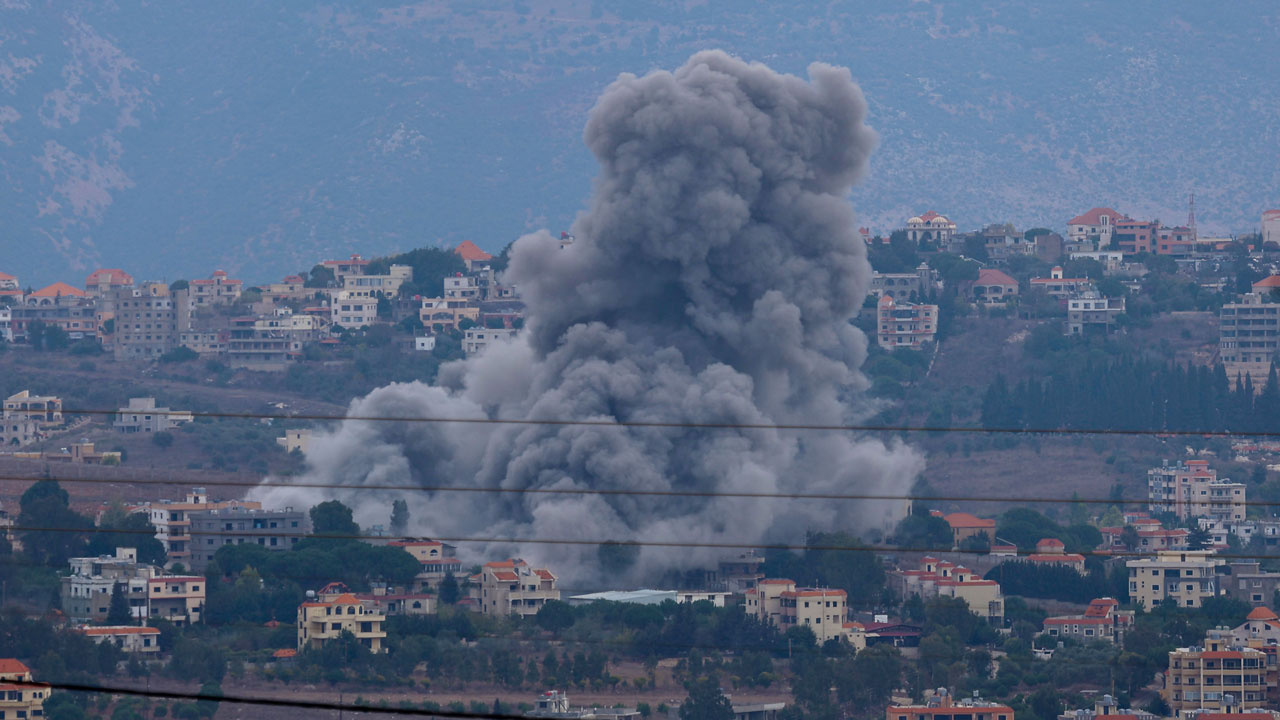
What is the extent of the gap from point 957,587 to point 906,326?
3698 cm

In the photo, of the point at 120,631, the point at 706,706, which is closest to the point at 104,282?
the point at 120,631

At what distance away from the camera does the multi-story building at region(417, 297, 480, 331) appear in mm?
77500

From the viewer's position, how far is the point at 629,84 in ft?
156

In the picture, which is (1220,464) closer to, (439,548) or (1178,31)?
(439,548)

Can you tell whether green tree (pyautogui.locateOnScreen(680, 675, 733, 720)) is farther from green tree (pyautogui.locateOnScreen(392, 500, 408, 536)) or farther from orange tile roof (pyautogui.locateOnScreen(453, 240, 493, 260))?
orange tile roof (pyautogui.locateOnScreen(453, 240, 493, 260))

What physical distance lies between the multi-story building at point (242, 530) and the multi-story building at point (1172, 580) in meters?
13.3

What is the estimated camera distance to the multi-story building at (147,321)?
76.9 meters

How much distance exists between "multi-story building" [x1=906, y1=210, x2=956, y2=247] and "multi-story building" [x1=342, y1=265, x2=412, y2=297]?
16827 mm

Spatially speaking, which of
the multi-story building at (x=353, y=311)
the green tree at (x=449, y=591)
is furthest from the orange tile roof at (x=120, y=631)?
the multi-story building at (x=353, y=311)

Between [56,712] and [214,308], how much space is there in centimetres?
5659

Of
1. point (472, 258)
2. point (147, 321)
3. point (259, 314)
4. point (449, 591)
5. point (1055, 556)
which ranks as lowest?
point (449, 591)

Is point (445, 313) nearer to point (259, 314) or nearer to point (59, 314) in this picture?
point (259, 314)

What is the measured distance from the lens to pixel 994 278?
79812 mm

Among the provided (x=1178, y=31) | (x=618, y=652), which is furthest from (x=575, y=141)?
(x=618, y=652)
